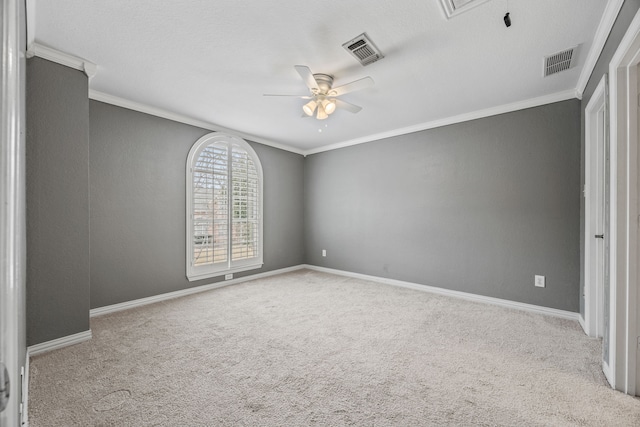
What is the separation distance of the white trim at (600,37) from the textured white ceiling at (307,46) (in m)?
0.04

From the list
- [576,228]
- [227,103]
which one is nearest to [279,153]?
[227,103]

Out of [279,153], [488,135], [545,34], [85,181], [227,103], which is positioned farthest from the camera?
[279,153]

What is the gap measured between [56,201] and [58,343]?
121cm

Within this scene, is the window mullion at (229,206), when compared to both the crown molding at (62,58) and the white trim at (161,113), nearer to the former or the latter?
the white trim at (161,113)

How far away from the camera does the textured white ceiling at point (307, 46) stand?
1.88 metres

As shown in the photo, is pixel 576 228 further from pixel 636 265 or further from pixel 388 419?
pixel 388 419

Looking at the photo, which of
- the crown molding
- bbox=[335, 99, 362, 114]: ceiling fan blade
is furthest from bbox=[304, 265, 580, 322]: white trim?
the crown molding

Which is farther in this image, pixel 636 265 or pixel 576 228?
pixel 576 228

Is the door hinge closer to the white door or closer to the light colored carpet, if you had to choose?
the light colored carpet

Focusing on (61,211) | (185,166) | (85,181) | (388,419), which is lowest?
(388,419)

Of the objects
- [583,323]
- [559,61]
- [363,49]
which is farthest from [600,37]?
[583,323]

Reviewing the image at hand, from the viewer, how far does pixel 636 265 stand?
1756 mm

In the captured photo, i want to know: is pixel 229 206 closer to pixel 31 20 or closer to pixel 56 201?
pixel 56 201

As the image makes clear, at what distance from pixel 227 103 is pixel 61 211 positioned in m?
1.97
